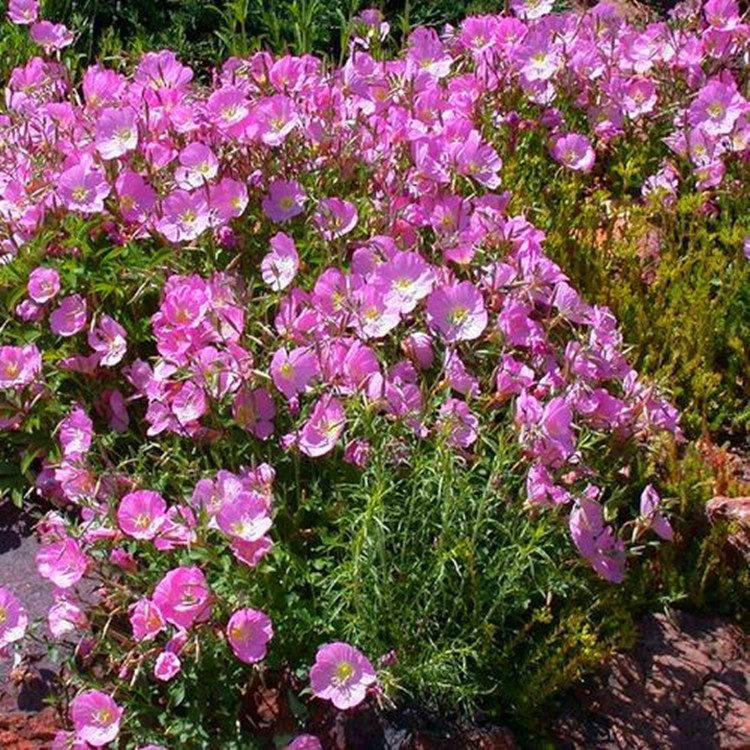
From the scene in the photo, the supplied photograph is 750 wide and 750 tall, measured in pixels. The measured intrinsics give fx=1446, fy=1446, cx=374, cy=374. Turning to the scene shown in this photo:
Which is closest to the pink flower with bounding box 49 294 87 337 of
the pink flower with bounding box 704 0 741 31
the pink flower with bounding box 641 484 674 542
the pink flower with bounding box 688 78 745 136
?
the pink flower with bounding box 641 484 674 542

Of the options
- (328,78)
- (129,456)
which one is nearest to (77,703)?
(129,456)

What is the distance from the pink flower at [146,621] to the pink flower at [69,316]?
2.64ft

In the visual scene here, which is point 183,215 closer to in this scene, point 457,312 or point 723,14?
point 457,312

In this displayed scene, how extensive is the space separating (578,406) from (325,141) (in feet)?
3.41

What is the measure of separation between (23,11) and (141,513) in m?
2.31

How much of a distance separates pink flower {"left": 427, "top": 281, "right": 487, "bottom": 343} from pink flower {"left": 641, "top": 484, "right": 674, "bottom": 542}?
50 cm

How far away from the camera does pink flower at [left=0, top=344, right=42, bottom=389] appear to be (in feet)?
10.5

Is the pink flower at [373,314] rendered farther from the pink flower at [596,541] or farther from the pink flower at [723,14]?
the pink flower at [723,14]

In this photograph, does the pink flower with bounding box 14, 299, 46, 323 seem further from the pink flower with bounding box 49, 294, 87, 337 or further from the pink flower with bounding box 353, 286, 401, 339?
the pink flower with bounding box 353, 286, 401, 339

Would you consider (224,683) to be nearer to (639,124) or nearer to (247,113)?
(247,113)

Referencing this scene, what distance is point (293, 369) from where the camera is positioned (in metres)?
2.97

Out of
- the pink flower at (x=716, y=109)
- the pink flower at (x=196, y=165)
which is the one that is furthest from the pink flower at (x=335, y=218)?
the pink flower at (x=716, y=109)

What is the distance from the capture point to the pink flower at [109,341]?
3.27 m

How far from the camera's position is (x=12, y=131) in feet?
12.5
